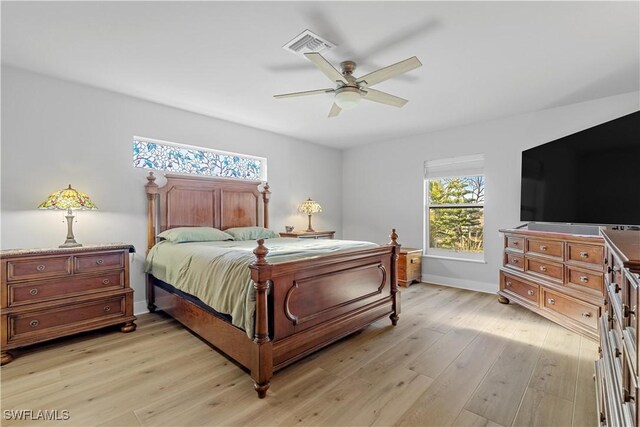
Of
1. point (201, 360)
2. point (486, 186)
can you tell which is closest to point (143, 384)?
point (201, 360)

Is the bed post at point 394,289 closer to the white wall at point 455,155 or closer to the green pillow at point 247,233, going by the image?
the green pillow at point 247,233

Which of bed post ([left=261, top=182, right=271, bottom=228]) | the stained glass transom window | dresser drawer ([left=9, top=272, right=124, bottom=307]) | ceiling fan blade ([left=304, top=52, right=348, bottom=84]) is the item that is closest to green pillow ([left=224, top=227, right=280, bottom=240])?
bed post ([left=261, top=182, right=271, bottom=228])

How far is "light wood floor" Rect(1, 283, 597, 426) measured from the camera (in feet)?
5.66

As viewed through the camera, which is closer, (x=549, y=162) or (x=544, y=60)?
(x=544, y=60)

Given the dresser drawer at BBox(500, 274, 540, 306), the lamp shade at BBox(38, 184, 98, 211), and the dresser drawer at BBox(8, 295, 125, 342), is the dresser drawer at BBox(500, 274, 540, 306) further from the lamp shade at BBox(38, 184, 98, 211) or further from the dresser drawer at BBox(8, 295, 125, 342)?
the lamp shade at BBox(38, 184, 98, 211)

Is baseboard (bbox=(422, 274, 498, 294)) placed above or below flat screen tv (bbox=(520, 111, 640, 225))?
below

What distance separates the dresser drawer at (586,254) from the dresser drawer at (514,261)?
0.63 metres

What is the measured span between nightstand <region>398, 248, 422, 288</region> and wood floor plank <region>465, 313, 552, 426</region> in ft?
6.00

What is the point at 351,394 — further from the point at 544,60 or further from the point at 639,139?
the point at 544,60

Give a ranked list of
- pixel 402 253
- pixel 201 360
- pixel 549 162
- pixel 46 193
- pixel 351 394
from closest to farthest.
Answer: pixel 351 394 → pixel 201 360 → pixel 46 193 → pixel 549 162 → pixel 402 253

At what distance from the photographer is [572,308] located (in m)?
2.81

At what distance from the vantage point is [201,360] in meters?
2.38

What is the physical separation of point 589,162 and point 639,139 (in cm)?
51

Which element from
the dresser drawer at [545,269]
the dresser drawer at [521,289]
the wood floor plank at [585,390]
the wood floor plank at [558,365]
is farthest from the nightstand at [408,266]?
the wood floor plank at [585,390]
